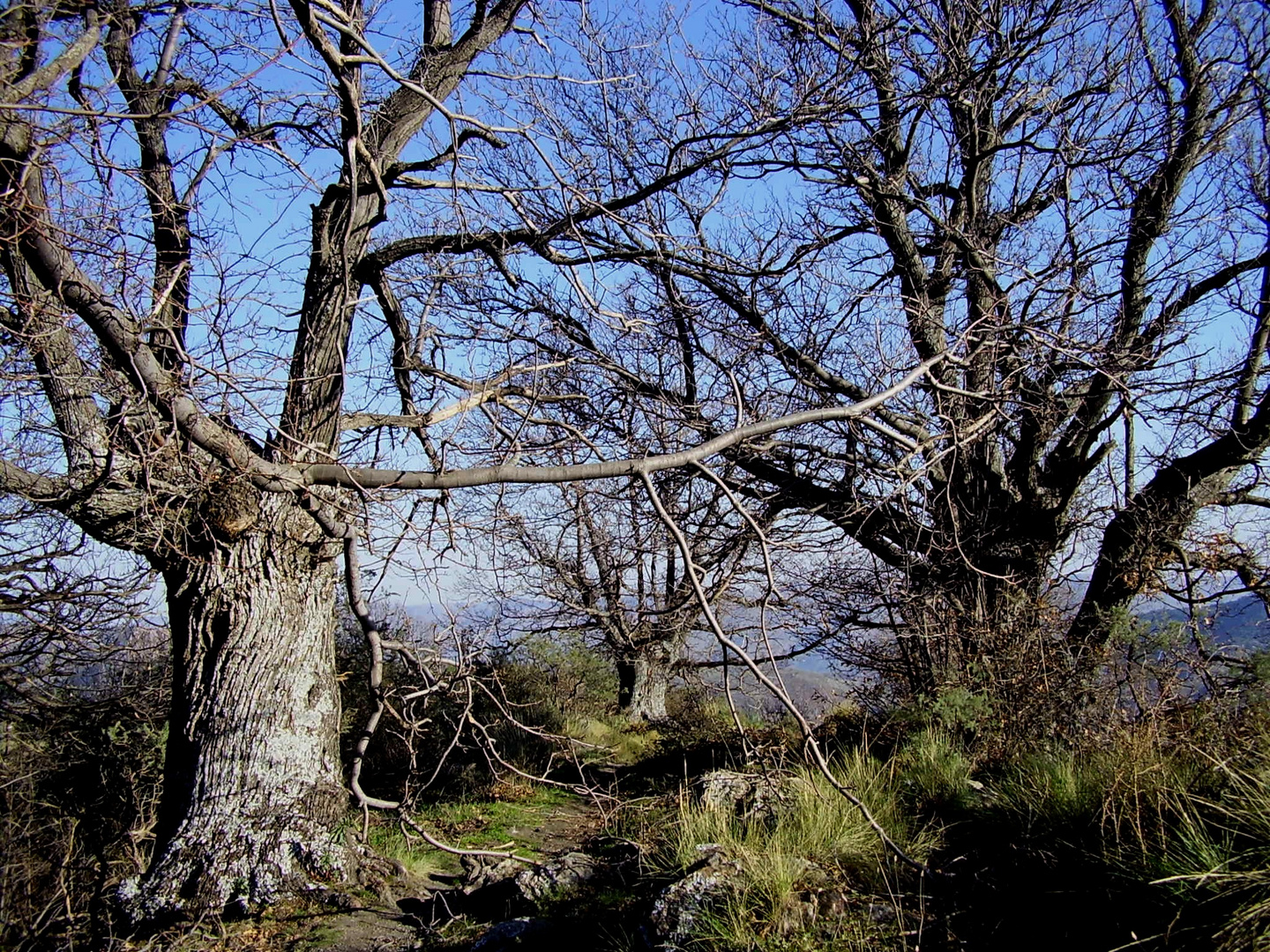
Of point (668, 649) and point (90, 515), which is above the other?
point (90, 515)

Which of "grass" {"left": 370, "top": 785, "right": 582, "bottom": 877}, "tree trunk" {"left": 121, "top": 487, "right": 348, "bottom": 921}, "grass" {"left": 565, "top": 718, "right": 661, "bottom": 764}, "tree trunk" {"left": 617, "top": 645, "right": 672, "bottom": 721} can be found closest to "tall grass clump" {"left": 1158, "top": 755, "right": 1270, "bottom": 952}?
"grass" {"left": 370, "top": 785, "right": 582, "bottom": 877}

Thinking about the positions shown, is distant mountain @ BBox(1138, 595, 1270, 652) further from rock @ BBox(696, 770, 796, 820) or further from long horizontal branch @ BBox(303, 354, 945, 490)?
long horizontal branch @ BBox(303, 354, 945, 490)

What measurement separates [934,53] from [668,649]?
6.93 metres

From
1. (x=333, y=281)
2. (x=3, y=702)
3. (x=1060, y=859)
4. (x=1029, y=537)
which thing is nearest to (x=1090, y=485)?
(x=1029, y=537)

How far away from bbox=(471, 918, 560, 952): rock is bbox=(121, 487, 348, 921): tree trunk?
50.6 inches

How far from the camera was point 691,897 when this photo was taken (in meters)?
4.06

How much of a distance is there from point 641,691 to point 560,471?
10.5 metres

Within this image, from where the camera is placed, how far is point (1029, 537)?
7.53 meters

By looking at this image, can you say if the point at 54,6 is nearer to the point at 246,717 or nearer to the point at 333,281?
the point at 333,281

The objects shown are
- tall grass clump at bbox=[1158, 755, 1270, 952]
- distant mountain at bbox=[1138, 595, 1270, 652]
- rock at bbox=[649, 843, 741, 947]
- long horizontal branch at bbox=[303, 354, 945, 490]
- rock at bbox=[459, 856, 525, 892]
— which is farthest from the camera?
distant mountain at bbox=[1138, 595, 1270, 652]

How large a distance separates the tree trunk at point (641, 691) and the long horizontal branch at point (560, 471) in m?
9.27

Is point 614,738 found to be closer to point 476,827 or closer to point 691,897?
point 476,827

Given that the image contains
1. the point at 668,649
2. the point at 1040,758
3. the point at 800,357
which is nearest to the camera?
the point at 1040,758

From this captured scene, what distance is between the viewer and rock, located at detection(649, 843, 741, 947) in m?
3.93
